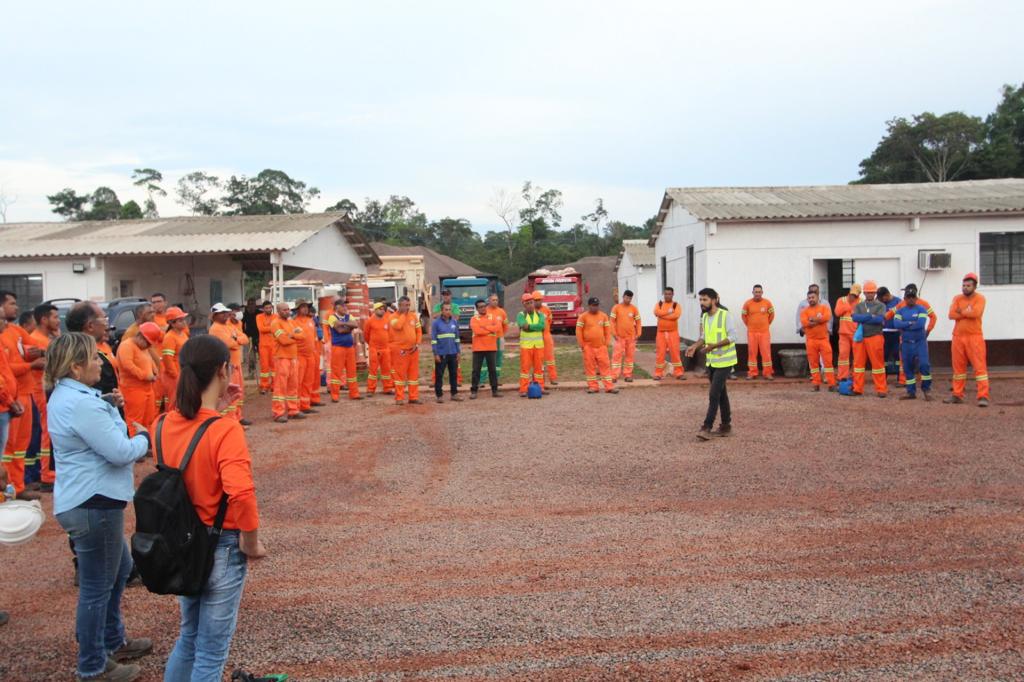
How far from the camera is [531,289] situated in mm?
33469

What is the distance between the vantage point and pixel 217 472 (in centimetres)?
340

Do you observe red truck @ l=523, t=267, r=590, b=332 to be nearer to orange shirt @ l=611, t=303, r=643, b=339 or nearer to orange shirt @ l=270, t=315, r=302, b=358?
orange shirt @ l=611, t=303, r=643, b=339

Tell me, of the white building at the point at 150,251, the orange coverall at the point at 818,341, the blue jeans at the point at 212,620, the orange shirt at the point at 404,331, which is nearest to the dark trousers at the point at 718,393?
the orange coverall at the point at 818,341

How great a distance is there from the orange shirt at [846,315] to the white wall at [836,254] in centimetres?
187

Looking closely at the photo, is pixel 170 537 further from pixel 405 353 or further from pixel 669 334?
pixel 669 334

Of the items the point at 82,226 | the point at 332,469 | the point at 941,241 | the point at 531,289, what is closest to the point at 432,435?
the point at 332,469

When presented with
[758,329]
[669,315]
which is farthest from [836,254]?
[669,315]

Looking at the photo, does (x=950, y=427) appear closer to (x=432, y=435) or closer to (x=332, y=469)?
(x=432, y=435)

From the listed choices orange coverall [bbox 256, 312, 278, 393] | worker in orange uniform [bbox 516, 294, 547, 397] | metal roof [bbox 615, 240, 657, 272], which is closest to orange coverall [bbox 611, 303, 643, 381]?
worker in orange uniform [bbox 516, 294, 547, 397]

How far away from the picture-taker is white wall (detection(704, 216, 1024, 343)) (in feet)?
55.4

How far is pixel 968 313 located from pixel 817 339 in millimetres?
2889

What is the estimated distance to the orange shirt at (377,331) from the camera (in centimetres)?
1548

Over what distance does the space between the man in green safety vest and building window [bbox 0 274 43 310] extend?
62.0 ft

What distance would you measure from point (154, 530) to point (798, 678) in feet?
10.1
